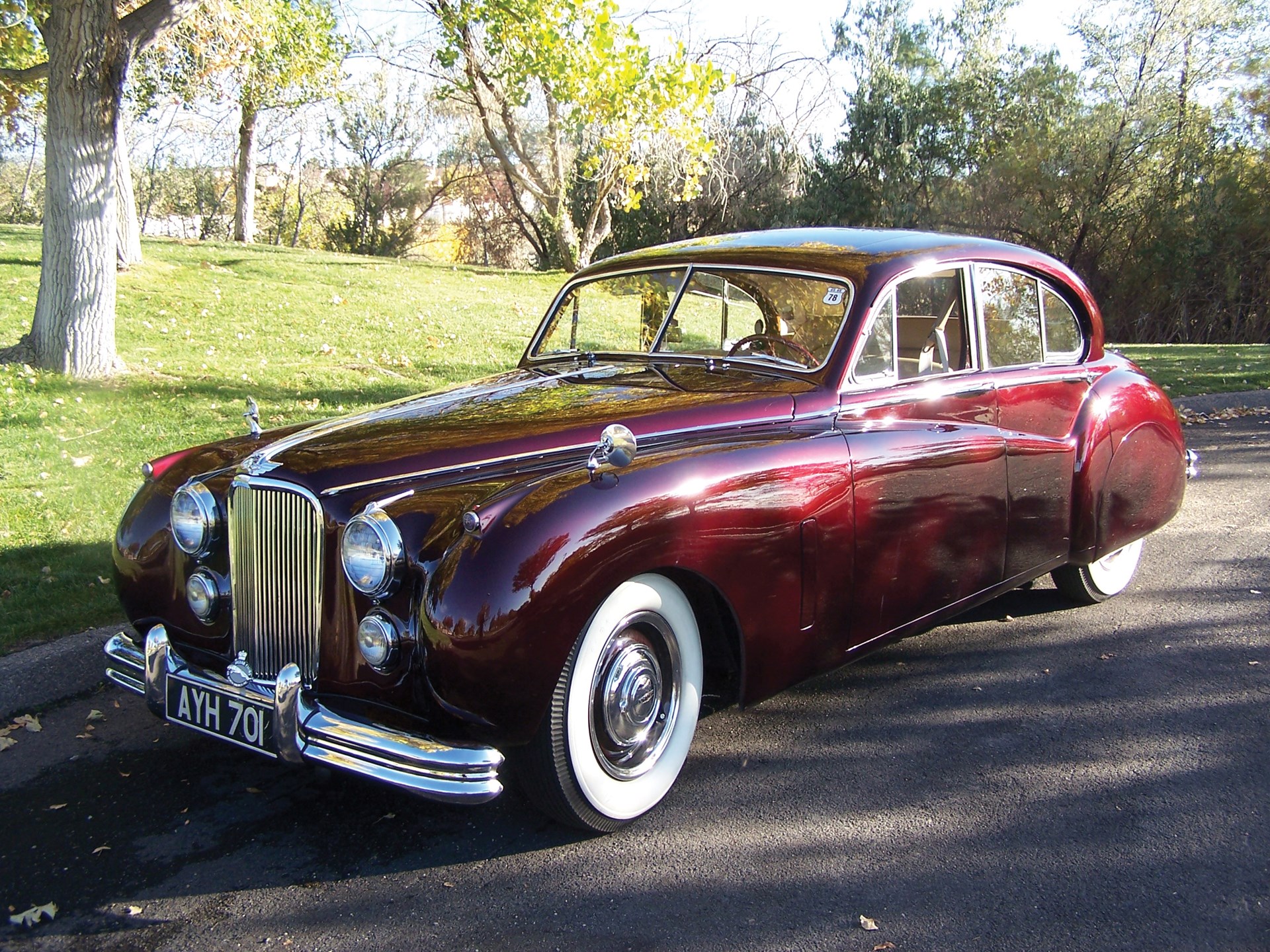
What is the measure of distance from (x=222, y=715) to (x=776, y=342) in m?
2.30

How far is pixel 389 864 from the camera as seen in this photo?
2.77 metres

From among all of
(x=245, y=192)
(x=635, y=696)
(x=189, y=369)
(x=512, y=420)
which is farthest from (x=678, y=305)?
(x=245, y=192)

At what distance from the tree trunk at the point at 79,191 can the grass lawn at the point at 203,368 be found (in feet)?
1.10

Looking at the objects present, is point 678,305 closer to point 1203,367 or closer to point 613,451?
point 613,451

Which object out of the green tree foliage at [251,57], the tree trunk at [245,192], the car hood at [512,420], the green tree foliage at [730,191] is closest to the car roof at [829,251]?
the car hood at [512,420]

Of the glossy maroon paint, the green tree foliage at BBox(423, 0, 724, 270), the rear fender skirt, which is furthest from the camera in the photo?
the green tree foliage at BBox(423, 0, 724, 270)

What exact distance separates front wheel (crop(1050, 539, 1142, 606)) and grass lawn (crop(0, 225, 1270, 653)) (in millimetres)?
4307

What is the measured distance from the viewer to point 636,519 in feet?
9.20

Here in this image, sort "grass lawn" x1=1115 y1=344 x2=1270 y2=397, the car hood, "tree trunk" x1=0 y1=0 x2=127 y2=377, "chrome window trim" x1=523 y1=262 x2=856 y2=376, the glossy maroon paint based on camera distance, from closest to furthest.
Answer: the glossy maroon paint → the car hood → "chrome window trim" x1=523 y1=262 x2=856 y2=376 → "tree trunk" x1=0 y1=0 x2=127 y2=377 → "grass lawn" x1=1115 y1=344 x2=1270 y2=397

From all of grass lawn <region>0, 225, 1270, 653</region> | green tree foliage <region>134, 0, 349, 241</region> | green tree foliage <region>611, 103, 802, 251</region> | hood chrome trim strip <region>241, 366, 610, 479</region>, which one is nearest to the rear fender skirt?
hood chrome trim strip <region>241, 366, 610, 479</region>

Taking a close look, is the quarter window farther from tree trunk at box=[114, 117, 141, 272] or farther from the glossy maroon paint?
tree trunk at box=[114, 117, 141, 272]

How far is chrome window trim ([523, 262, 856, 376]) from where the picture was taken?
370cm

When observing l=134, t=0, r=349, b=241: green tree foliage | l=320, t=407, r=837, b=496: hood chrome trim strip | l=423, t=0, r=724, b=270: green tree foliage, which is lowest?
l=320, t=407, r=837, b=496: hood chrome trim strip

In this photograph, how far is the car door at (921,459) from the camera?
3455 mm
